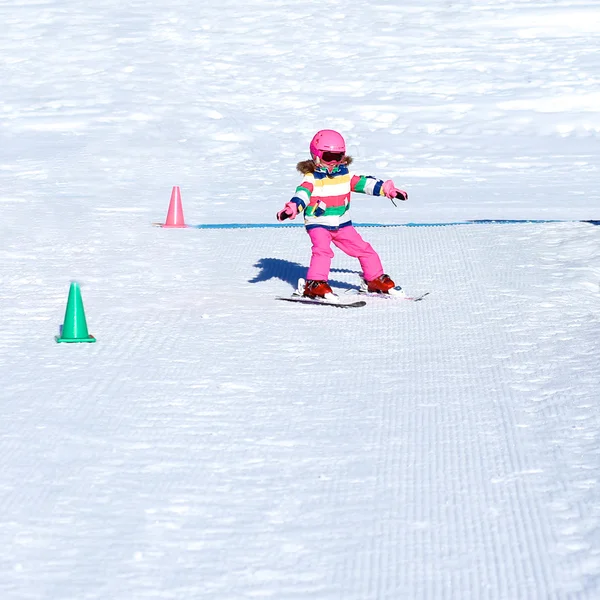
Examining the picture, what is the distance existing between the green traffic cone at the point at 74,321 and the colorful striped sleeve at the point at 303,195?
1622mm

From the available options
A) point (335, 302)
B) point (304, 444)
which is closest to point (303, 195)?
point (335, 302)

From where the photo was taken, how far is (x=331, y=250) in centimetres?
808

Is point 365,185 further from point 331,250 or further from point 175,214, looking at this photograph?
point 175,214

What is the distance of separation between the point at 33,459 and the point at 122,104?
1552cm

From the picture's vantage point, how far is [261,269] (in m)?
9.11

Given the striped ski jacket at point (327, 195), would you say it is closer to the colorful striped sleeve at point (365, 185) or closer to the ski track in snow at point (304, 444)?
the colorful striped sleeve at point (365, 185)

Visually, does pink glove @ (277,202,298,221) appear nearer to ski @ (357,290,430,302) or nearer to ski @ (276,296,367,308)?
ski @ (276,296,367,308)

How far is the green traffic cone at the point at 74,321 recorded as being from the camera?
6.70 meters

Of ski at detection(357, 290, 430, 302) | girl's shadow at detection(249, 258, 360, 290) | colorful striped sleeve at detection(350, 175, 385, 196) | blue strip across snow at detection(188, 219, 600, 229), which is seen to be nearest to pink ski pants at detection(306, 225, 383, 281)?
ski at detection(357, 290, 430, 302)

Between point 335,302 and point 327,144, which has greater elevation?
point 327,144

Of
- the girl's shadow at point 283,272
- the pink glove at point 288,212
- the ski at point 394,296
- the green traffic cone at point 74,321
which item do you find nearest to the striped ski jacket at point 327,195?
the pink glove at point 288,212

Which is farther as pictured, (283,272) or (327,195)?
(283,272)

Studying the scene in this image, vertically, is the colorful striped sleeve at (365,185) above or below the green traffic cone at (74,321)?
above

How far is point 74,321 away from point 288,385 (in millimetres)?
1428
